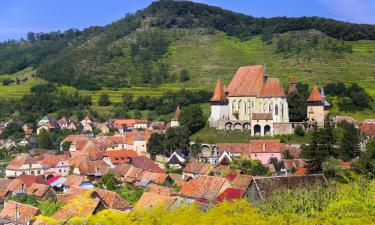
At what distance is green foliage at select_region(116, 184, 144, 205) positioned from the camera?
3805cm

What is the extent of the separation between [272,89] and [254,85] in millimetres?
3209

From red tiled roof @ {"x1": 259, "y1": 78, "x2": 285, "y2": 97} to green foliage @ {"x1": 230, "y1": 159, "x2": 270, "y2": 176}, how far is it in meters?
13.7

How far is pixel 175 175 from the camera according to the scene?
48469 millimetres

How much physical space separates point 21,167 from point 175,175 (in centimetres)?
1973

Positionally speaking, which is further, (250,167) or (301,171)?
(250,167)

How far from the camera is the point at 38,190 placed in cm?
4278

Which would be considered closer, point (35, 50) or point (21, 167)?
point (21, 167)

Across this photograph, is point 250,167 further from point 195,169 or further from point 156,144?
point 156,144

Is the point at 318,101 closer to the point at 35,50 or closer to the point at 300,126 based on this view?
the point at 300,126

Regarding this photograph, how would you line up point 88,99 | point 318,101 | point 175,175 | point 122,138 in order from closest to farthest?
point 175,175, point 318,101, point 122,138, point 88,99

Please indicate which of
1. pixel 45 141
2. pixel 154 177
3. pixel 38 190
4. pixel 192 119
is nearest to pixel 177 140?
pixel 192 119

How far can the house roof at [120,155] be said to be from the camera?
60375mm

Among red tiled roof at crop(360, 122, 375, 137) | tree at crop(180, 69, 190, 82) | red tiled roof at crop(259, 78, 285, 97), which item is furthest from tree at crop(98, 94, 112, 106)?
red tiled roof at crop(360, 122, 375, 137)

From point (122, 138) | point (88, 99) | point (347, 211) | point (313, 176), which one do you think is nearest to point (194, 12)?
point (88, 99)
